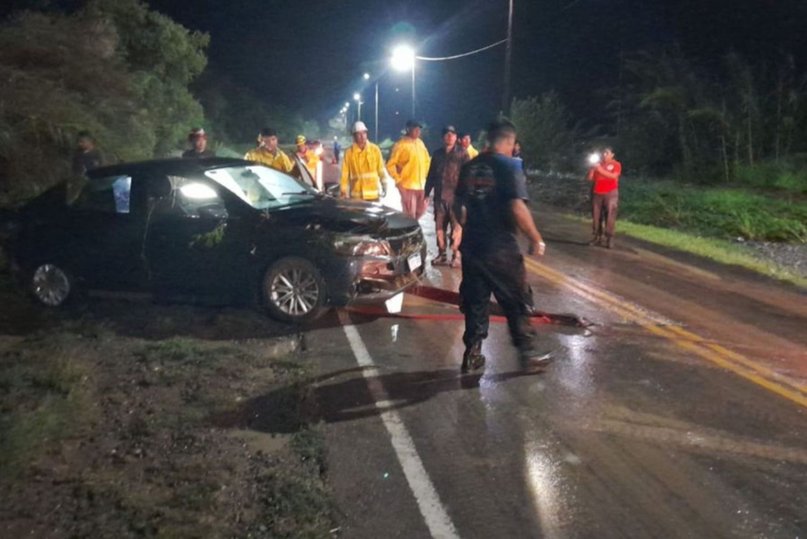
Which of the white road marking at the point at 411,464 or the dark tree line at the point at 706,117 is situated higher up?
the dark tree line at the point at 706,117

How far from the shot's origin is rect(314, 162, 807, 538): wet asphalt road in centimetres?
435

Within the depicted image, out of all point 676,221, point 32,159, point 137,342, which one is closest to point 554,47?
point 676,221

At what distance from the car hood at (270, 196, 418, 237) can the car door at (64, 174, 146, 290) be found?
1416 mm

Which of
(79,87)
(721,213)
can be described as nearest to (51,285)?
(79,87)

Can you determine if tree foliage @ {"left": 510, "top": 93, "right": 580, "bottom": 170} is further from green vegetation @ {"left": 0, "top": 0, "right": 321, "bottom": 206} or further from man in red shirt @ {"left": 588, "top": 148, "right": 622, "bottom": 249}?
man in red shirt @ {"left": 588, "top": 148, "right": 622, "bottom": 249}

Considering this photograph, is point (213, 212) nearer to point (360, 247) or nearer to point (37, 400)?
point (360, 247)

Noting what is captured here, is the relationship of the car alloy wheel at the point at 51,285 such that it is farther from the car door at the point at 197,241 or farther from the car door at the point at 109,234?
the car door at the point at 197,241

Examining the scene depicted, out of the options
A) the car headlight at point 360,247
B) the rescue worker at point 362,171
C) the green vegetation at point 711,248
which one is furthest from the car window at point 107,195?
the green vegetation at point 711,248

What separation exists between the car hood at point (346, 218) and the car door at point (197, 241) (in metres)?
0.43

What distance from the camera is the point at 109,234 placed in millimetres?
8562

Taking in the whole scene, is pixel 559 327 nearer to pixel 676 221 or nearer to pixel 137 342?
pixel 137 342

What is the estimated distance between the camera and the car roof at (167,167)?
856cm

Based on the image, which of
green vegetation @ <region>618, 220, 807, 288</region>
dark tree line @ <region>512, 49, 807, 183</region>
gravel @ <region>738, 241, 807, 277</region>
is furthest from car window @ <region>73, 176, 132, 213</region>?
dark tree line @ <region>512, 49, 807, 183</region>

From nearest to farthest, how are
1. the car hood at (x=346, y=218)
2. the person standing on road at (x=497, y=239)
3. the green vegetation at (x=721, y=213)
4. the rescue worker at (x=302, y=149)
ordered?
the person standing on road at (x=497, y=239) → the car hood at (x=346, y=218) → the rescue worker at (x=302, y=149) → the green vegetation at (x=721, y=213)
